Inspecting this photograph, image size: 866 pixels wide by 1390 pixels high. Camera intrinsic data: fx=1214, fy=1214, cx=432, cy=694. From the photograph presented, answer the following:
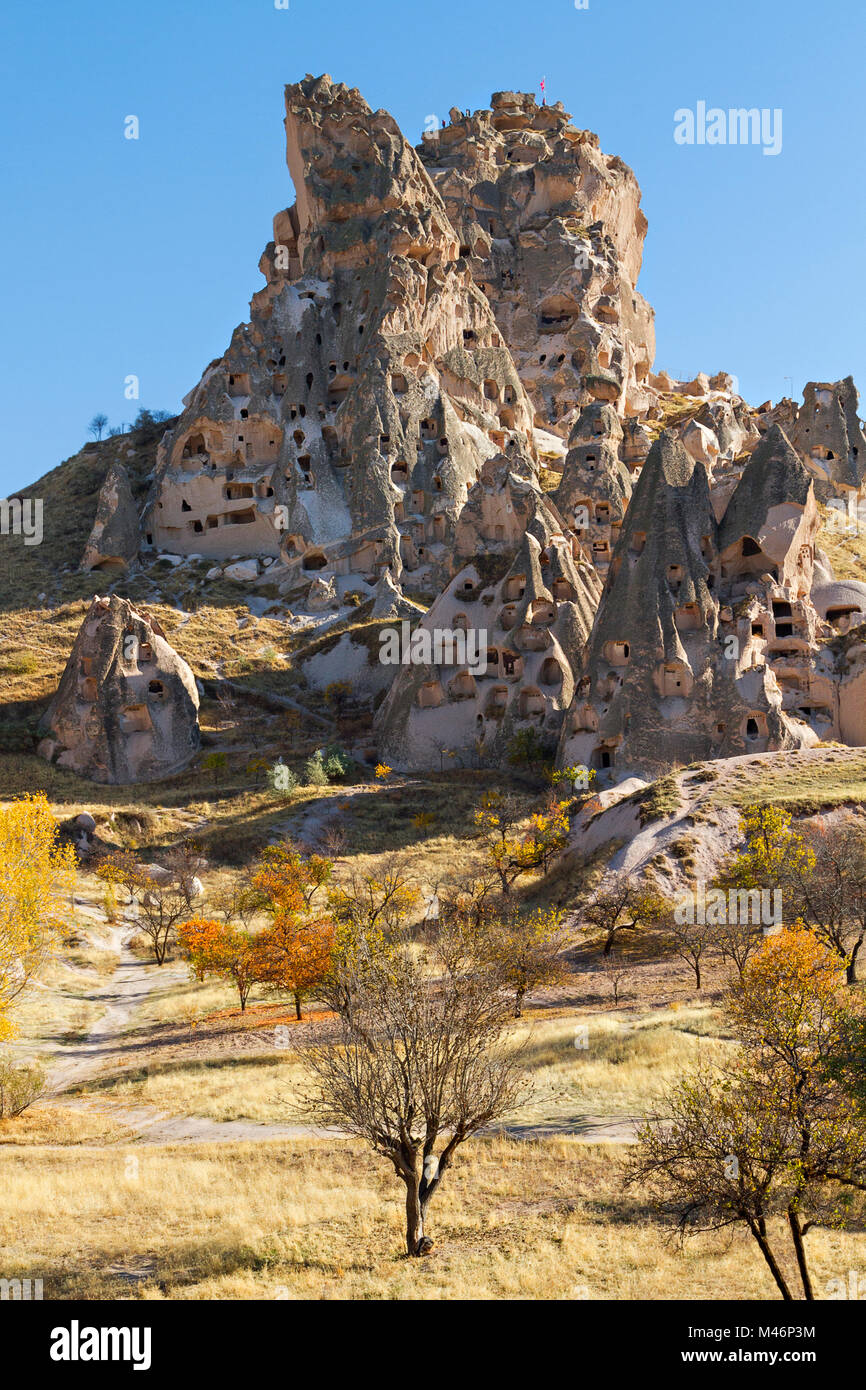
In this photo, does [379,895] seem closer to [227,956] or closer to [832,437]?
[227,956]

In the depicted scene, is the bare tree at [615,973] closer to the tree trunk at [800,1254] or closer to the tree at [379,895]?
the tree at [379,895]

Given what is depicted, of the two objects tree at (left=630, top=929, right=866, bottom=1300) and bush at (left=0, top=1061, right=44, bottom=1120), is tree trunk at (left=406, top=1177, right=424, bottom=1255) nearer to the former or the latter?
tree at (left=630, top=929, right=866, bottom=1300)

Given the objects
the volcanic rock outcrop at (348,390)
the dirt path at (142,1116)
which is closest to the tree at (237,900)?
the dirt path at (142,1116)

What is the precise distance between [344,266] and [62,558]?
2963cm

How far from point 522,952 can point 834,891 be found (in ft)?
24.7

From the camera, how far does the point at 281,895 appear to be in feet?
118

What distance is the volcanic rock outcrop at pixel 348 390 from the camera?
256ft

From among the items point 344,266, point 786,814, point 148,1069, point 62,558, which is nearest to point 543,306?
point 344,266

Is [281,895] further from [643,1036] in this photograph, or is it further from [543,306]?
[543,306]

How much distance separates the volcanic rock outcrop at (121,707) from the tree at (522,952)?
29.6 metres

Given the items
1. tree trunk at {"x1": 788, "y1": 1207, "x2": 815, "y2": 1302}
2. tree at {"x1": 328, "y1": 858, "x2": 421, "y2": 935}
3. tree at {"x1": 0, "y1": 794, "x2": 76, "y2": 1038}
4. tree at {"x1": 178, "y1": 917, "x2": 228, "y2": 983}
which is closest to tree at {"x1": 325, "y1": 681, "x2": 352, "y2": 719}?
tree at {"x1": 328, "y1": 858, "x2": 421, "y2": 935}

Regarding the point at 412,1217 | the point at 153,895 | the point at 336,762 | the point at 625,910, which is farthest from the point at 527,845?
the point at 412,1217

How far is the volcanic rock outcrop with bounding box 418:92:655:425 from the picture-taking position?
102 m
